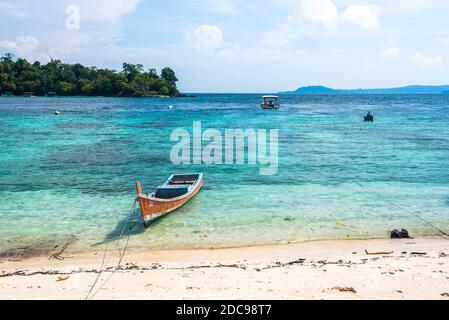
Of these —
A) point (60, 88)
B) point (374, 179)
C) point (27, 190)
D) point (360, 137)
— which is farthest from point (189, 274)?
point (60, 88)

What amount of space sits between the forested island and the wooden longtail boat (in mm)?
159697

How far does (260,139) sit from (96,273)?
32.4 m

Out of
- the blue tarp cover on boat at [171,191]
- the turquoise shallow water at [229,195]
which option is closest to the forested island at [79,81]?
the turquoise shallow water at [229,195]

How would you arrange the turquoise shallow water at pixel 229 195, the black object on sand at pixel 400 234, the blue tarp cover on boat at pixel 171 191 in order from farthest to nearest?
the blue tarp cover on boat at pixel 171 191, the turquoise shallow water at pixel 229 195, the black object on sand at pixel 400 234

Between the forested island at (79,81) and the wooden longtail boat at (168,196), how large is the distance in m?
160

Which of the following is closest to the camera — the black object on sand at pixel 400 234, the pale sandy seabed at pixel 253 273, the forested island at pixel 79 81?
the pale sandy seabed at pixel 253 273

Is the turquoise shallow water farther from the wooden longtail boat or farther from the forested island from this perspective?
the forested island

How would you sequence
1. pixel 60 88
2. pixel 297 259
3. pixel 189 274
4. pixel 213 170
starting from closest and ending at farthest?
pixel 189 274 < pixel 297 259 < pixel 213 170 < pixel 60 88

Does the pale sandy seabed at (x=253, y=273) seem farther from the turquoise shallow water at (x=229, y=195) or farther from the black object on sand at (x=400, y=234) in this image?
the turquoise shallow water at (x=229, y=195)

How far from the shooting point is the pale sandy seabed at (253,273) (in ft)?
30.9

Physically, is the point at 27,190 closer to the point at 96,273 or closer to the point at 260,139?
the point at 96,273

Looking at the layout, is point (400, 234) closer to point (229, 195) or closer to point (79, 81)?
point (229, 195)

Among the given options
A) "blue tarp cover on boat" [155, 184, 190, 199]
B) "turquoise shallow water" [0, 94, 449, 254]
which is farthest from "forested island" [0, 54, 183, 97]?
"blue tarp cover on boat" [155, 184, 190, 199]

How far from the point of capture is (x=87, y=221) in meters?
16.4
